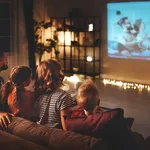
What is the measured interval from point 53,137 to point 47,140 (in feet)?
0.13

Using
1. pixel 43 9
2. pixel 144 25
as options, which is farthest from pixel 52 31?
pixel 144 25

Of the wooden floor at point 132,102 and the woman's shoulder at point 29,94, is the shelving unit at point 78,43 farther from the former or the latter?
the woman's shoulder at point 29,94

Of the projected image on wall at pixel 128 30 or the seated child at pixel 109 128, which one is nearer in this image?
the seated child at pixel 109 128

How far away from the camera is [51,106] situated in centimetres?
243

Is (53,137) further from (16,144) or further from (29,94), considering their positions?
(29,94)

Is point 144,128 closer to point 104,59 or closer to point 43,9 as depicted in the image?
point 104,59

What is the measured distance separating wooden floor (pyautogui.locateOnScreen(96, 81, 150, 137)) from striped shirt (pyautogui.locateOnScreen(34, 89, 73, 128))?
1.78 meters

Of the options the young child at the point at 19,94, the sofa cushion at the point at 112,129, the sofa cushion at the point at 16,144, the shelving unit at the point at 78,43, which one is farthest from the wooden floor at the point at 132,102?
the sofa cushion at the point at 16,144

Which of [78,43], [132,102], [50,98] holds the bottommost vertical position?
[132,102]

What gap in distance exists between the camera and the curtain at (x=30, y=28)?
24.5ft

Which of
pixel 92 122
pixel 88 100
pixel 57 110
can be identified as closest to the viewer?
pixel 92 122

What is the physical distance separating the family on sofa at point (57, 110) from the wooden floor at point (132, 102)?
179 centimetres

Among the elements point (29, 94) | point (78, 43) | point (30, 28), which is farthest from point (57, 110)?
point (78, 43)

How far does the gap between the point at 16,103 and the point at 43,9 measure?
20.7 ft
